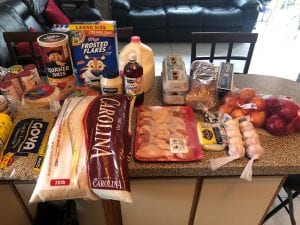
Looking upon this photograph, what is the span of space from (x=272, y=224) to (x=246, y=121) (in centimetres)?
95

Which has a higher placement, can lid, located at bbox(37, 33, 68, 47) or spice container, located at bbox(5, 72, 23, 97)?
can lid, located at bbox(37, 33, 68, 47)

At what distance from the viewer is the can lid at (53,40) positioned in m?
0.83

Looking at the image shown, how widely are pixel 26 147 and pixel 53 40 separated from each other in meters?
0.39

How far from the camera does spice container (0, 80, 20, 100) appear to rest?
846 millimetres

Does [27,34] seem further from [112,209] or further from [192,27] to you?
[192,27]

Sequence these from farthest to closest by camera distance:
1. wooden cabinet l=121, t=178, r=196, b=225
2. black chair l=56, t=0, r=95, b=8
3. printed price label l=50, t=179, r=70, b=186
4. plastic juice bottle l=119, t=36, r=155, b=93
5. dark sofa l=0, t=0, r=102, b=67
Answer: black chair l=56, t=0, r=95, b=8 < dark sofa l=0, t=0, r=102, b=67 < plastic juice bottle l=119, t=36, r=155, b=93 < wooden cabinet l=121, t=178, r=196, b=225 < printed price label l=50, t=179, r=70, b=186

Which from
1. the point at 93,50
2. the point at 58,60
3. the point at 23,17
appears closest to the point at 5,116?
the point at 58,60

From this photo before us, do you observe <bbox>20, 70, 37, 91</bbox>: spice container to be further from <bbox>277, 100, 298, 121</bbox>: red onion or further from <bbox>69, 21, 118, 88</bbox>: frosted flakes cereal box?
<bbox>277, 100, 298, 121</bbox>: red onion

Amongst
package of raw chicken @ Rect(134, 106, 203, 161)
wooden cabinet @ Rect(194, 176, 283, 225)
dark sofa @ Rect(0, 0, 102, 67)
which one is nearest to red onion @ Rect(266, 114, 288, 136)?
wooden cabinet @ Rect(194, 176, 283, 225)

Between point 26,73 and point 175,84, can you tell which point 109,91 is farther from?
point 26,73

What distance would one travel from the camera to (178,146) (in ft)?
2.43

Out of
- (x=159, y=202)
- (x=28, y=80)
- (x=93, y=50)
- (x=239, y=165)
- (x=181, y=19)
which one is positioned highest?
(x=93, y=50)

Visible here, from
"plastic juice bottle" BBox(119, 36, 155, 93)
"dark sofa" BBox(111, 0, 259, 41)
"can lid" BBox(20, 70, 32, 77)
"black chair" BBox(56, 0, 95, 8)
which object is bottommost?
"dark sofa" BBox(111, 0, 259, 41)

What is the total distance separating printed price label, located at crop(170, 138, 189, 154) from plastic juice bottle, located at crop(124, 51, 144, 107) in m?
0.23
